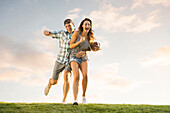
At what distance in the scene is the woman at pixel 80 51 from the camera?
7.10 meters

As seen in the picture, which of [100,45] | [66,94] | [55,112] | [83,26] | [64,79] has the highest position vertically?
[83,26]

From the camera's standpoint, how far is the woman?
7.10 metres

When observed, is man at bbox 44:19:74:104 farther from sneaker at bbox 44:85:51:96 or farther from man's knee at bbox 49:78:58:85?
sneaker at bbox 44:85:51:96

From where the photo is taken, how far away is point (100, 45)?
24.8 feet

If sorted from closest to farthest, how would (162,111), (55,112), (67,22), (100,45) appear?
(55,112)
(162,111)
(100,45)
(67,22)

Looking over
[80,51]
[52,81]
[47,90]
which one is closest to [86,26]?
[80,51]

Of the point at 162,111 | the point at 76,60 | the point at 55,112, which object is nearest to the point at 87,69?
the point at 76,60

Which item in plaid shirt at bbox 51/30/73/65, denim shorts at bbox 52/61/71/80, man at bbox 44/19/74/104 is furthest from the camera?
denim shorts at bbox 52/61/71/80

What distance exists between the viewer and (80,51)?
721 centimetres

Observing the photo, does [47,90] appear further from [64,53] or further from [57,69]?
[64,53]

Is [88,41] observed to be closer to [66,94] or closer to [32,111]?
[66,94]

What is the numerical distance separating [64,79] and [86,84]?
974 millimetres

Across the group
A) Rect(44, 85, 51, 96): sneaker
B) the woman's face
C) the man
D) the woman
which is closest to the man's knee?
the man

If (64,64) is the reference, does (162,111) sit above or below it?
below
